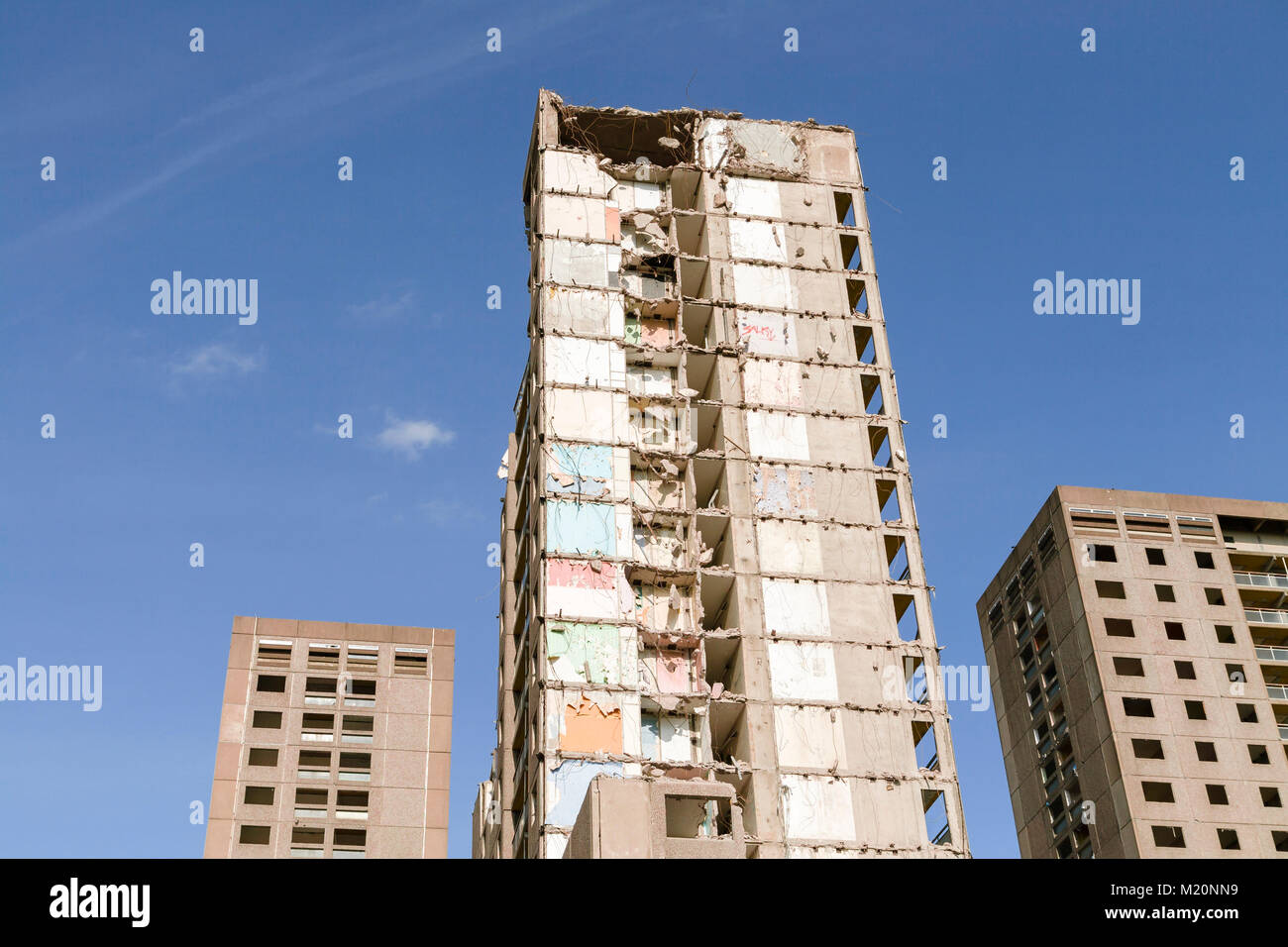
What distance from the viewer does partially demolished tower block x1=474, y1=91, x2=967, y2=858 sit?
157ft

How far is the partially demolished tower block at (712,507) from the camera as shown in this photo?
157 ft

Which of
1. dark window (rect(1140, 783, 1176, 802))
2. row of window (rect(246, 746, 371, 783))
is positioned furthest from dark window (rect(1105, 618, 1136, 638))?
row of window (rect(246, 746, 371, 783))

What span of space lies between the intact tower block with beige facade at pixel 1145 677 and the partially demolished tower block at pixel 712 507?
2664 centimetres

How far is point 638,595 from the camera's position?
52.2 m

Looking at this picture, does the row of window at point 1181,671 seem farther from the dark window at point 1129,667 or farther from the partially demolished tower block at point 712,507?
the partially demolished tower block at point 712,507

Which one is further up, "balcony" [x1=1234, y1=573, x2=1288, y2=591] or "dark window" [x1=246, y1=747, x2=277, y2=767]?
"balcony" [x1=1234, y1=573, x2=1288, y2=591]

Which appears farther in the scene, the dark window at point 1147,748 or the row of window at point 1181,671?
the row of window at point 1181,671

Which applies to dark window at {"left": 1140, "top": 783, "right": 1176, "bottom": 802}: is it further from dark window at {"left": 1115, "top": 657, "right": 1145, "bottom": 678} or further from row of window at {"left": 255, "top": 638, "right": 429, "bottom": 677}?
row of window at {"left": 255, "top": 638, "right": 429, "bottom": 677}

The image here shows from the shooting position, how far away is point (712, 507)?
178 feet

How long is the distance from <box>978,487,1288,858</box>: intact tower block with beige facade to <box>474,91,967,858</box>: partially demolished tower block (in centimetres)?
2664

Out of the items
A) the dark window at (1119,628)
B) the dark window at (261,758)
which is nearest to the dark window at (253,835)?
the dark window at (261,758)

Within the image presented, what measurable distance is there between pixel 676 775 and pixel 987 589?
49201mm
